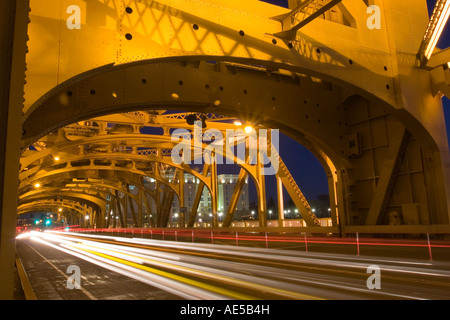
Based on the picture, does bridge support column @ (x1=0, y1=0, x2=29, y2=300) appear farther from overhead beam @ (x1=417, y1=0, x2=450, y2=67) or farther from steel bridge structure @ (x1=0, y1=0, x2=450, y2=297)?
overhead beam @ (x1=417, y1=0, x2=450, y2=67)

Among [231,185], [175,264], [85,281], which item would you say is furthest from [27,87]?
[231,185]

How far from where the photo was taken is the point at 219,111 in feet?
56.3

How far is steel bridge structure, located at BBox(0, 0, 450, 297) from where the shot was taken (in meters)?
9.38

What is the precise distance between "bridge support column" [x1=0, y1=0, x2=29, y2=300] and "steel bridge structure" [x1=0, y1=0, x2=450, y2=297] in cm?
1

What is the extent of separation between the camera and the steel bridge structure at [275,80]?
9.38 meters

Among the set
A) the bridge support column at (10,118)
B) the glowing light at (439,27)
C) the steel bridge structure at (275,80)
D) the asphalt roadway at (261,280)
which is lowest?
the asphalt roadway at (261,280)

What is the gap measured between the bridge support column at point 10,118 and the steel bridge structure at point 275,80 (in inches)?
0.5

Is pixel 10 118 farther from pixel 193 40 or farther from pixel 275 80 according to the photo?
pixel 275 80

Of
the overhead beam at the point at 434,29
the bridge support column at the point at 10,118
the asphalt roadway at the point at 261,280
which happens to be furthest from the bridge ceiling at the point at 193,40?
the asphalt roadway at the point at 261,280

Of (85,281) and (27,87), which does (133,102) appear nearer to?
(27,87)

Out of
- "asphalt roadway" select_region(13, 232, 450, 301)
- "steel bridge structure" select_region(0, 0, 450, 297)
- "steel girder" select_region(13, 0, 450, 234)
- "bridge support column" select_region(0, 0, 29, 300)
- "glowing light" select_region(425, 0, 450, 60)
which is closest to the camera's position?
"bridge support column" select_region(0, 0, 29, 300)

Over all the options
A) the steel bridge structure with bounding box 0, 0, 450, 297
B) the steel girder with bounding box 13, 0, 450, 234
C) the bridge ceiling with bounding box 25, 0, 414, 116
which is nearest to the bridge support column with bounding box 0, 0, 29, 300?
the steel bridge structure with bounding box 0, 0, 450, 297

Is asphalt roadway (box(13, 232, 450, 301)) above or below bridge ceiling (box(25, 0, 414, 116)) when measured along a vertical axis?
below

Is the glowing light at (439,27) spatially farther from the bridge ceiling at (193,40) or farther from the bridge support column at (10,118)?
the bridge support column at (10,118)
